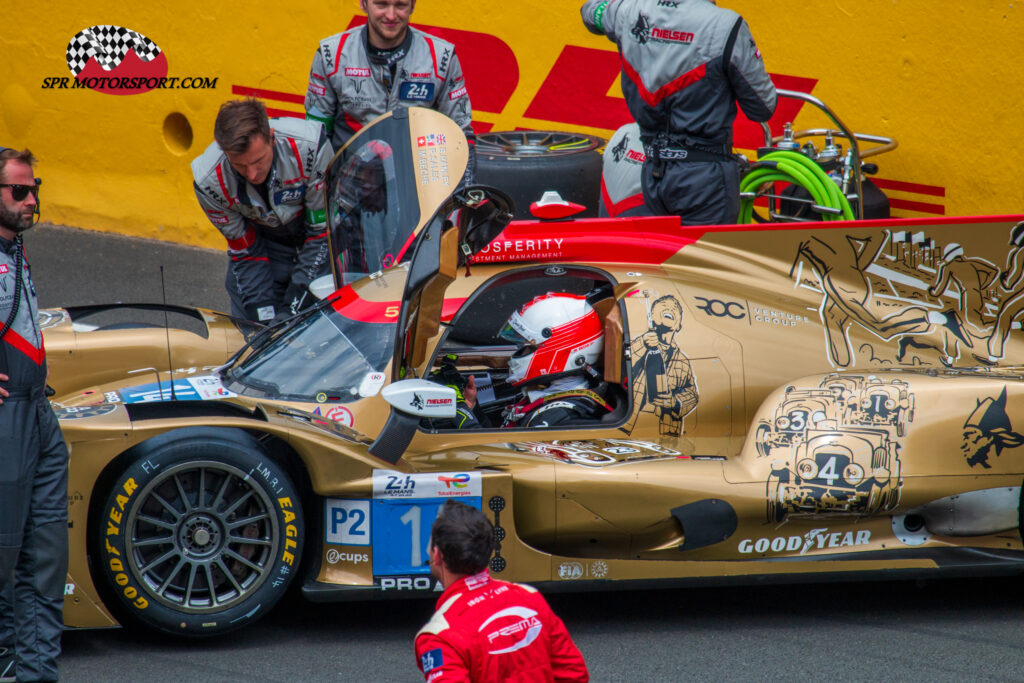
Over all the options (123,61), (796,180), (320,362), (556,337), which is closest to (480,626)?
(320,362)

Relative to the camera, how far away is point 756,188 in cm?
743

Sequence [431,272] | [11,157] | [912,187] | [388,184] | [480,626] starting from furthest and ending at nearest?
[912,187]
[388,184]
[431,272]
[11,157]
[480,626]

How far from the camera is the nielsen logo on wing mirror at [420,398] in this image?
3.88 metres

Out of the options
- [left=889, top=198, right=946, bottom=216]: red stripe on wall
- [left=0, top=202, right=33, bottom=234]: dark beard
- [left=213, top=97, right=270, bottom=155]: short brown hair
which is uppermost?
[left=213, top=97, right=270, bottom=155]: short brown hair

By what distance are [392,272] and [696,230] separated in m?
1.29

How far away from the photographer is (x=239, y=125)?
548 centimetres

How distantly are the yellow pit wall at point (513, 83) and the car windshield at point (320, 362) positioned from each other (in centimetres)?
443

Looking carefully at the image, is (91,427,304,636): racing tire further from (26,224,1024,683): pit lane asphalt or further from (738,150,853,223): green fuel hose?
(738,150,853,223): green fuel hose

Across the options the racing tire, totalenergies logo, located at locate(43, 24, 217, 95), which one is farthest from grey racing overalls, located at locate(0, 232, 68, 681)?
totalenergies logo, located at locate(43, 24, 217, 95)

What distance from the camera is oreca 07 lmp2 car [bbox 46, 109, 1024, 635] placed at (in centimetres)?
408

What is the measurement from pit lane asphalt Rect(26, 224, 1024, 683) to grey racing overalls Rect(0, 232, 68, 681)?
1.03 feet

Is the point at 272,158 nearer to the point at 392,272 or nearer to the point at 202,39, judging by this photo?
the point at 392,272

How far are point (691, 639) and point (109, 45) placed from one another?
6.96m

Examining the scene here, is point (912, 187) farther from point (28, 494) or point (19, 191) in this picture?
point (28, 494)
